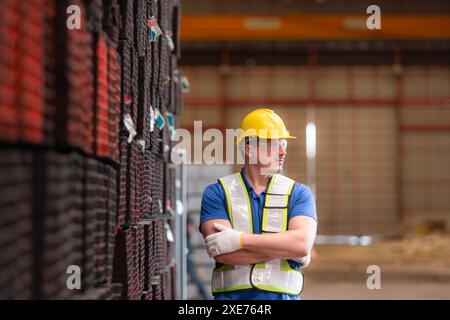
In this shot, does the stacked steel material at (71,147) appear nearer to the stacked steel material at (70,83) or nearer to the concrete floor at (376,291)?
the stacked steel material at (70,83)

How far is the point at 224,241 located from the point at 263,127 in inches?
17.2

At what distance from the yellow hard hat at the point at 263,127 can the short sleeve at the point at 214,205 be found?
21 cm

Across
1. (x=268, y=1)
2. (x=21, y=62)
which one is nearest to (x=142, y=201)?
(x=21, y=62)

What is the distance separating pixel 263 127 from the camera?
2.92m

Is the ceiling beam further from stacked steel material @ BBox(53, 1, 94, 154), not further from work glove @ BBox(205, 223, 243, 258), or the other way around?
stacked steel material @ BBox(53, 1, 94, 154)

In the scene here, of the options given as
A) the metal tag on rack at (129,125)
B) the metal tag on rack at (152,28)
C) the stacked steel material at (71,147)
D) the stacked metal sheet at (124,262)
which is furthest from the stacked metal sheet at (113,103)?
the metal tag on rack at (152,28)

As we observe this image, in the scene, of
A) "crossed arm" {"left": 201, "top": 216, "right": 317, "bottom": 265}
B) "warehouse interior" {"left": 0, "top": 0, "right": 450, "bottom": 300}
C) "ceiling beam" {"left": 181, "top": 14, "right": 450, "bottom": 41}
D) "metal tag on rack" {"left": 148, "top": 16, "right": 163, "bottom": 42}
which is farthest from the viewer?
"ceiling beam" {"left": 181, "top": 14, "right": 450, "bottom": 41}

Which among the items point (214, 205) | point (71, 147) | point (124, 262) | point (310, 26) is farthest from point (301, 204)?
point (310, 26)

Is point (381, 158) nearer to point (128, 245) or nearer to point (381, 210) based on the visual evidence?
point (381, 210)

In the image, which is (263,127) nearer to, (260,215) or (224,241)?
(260,215)

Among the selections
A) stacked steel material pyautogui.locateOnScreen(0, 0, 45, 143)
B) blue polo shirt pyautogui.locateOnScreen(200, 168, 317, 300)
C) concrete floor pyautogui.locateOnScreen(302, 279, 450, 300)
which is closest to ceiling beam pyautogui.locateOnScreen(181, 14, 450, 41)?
concrete floor pyautogui.locateOnScreen(302, 279, 450, 300)

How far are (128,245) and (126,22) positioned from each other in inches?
29.4

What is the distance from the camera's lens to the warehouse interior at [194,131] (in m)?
1.67

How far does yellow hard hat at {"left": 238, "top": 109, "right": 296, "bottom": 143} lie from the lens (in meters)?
2.88
